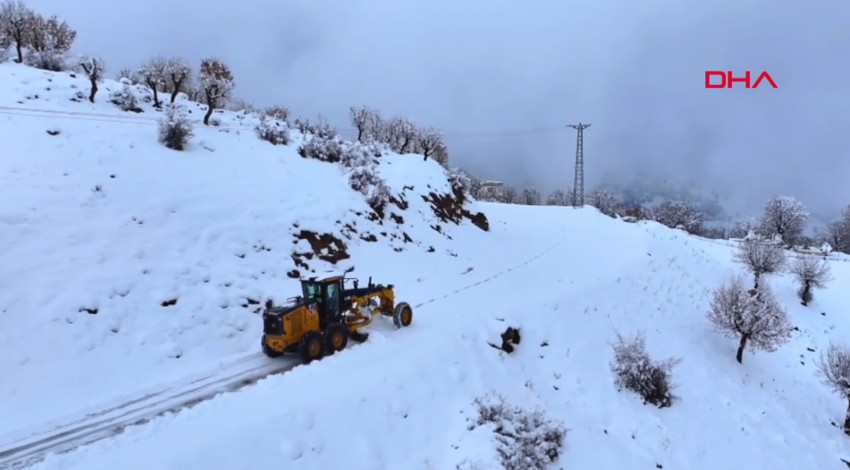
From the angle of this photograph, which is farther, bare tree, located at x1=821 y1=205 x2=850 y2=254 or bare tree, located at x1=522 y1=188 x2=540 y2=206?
bare tree, located at x1=522 y1=188 x2=540 y2=206

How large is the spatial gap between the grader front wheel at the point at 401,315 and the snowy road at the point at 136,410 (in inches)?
142

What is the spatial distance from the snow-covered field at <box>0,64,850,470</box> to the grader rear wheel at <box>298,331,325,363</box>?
0.40m

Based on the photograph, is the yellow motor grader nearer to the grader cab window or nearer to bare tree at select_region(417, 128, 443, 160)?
the grader cab window

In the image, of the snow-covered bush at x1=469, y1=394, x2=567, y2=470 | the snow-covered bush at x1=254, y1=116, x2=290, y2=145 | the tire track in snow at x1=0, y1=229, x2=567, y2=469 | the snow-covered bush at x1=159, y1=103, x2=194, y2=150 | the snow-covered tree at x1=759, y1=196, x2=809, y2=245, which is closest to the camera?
the tire track in snow at x1=0, y1=229, x2=567, y2=469

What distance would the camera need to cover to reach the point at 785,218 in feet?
209

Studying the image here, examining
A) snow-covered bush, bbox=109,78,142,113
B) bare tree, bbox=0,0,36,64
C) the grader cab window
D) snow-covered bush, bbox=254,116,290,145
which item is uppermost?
bare tree, bbox=0,0,36,64

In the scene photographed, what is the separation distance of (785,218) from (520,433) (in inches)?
2759

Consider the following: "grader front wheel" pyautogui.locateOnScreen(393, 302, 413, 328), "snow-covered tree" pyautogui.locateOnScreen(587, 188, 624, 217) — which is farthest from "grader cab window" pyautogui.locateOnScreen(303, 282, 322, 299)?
"snow-covered tree" pyautogui.locateOnScreen(587, 188, 624, 217)

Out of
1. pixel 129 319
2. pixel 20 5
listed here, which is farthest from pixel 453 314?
pixel 20 5

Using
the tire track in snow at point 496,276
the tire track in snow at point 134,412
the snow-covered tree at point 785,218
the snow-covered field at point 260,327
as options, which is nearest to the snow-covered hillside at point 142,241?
the snow-covered field at point 260,327

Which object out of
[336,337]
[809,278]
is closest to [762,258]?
[809,278]

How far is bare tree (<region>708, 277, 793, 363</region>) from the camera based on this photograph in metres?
19.9

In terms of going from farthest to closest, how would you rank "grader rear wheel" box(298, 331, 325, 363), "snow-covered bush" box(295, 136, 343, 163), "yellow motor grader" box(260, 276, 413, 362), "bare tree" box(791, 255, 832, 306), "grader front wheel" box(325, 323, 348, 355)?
"bare tree" box(791, 255, 832, 306) → "snow-covered bush" box(295, 136, 343, 163) → "grader front wheel" box(325, 323, 348, 355) → "yellow motor grader" box(260, 276, 413, 362) → "grader rear wheel" box(298, 331, 325, 363)

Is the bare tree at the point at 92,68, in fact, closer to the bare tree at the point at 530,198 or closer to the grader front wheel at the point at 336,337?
the grader front wheel at the point at 336,337
